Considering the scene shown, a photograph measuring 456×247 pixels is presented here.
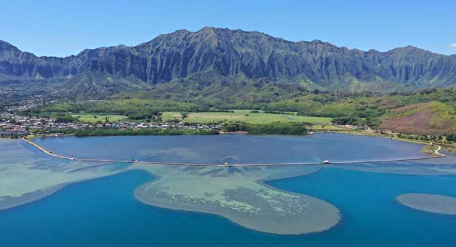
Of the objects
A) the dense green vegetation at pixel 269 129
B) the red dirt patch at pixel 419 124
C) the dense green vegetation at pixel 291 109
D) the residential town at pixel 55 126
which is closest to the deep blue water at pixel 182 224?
the red dirt patch at pixel 419 124

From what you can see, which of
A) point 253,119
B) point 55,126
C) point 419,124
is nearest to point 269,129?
point 253,119

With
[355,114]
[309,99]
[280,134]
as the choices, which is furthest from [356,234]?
[309,99]

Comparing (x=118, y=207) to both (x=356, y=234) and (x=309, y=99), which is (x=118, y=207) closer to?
(x=356, y=234)

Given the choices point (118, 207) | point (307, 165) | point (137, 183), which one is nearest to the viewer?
point (118, 207)

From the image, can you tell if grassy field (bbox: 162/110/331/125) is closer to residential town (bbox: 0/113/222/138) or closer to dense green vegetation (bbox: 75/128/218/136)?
residential town (bbox: 0/113/222/138)

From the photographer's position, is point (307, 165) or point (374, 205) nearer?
point (374, 205)

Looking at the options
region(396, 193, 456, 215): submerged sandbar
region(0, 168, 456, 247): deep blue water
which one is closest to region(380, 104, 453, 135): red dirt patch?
region(0, 168, 456, 247): deep blue water

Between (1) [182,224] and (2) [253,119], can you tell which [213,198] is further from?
(2) [253,119]
